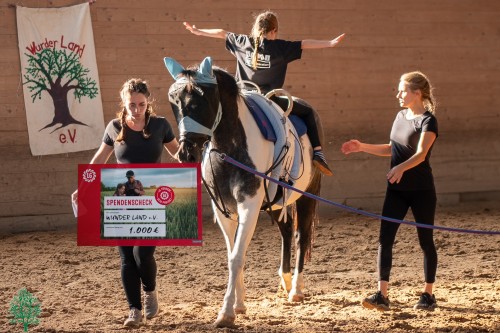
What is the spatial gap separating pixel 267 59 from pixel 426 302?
1904mm

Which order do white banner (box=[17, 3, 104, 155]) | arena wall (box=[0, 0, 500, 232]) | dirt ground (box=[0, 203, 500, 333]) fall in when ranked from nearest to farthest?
dirt ground (box=[0, 203, 500, 333])
white banner (box=[17, 3, 104, 155])
arena wall (box=[0, 0, 500, 232])

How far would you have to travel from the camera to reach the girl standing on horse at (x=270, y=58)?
5.73 meters

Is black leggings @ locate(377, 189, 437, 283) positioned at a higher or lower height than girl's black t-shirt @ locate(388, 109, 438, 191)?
lower

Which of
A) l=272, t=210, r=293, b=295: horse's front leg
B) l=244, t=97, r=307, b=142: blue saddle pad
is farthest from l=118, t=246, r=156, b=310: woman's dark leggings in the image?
l=272, t=210, r=293, b=295: horse's front leg

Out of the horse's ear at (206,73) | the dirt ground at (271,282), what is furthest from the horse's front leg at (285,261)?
the horse's ear at (206,73)

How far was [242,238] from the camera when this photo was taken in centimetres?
488

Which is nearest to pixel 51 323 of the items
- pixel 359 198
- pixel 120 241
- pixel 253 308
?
pixel 120 241

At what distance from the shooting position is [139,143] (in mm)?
4879

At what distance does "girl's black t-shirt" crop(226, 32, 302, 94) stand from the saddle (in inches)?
13.5

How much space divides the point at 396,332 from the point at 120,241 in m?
1.61

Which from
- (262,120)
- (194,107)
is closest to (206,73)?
(194,107)

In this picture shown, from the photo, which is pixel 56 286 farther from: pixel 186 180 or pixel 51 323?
pixel 186 180

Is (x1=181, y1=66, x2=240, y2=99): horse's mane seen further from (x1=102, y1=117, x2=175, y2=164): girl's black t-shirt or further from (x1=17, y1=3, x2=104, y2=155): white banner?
(x1=17, y1=3, x2=104, y2=155): white banner

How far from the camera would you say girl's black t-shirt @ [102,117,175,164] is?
4.88 meters
